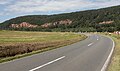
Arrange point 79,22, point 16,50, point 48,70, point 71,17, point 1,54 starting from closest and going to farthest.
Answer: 1. point 48,70
2. point 1,54
3. point 16,50
4. point 79,22
5. point 71,17

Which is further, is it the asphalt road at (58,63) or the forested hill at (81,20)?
the forested hill at (81,20)

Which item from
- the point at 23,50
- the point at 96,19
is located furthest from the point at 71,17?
the point at 23,50

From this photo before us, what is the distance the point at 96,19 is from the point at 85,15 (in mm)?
15945

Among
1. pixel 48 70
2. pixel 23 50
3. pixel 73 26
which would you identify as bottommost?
pixel 73 26

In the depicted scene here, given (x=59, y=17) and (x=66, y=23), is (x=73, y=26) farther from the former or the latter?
(x=59, y=17)

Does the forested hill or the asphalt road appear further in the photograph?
the forested hill

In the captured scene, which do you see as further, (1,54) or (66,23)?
(66,23)

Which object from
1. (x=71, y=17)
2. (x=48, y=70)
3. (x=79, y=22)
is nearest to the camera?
(x=48, y=70)

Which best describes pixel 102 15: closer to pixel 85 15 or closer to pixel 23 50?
pixel 85 15

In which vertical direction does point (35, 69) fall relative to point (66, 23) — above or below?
above

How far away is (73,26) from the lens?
17812 centimetres

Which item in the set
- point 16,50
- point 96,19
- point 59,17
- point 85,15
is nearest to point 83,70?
point 16,50

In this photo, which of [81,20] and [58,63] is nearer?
[58,63]

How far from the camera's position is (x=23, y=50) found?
73.1 ft
